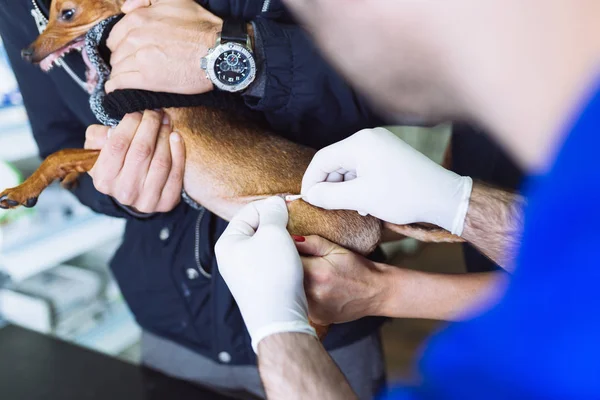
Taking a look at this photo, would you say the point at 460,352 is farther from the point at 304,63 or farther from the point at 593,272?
the point at 304,63

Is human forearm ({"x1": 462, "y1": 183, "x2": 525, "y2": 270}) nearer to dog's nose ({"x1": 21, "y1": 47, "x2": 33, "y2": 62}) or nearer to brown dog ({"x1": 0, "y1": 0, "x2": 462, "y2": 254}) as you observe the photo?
brown dog ({"x1": 0, "y1": 0, "x2": 462, "y2": 254})

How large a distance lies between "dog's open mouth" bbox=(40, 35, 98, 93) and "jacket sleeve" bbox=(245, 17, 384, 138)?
0.34 metres

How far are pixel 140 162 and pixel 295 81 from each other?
12.7 inches

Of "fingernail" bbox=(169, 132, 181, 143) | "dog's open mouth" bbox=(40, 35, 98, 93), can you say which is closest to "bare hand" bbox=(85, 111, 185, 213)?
"fingernail" bbox=(169, 132, 181, 143)

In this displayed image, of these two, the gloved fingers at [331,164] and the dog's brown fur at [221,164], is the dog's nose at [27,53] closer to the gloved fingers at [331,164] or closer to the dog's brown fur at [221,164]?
the dog's brown fur at [221,164]

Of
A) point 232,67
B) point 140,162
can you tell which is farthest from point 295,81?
point 140,162

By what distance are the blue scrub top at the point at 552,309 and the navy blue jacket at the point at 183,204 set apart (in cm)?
55

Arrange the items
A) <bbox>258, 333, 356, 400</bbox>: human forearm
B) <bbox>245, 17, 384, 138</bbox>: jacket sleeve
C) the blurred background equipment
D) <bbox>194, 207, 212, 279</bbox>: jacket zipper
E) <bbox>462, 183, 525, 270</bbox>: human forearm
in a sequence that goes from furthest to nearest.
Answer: the blurred background equipment < <bbox>194, 207, 212, 279</bbox>: jacket zipper < <bbox>245, 17, 384, 138</bbox>: jacket sleeve < <bbox>462, 183, 525, 270</bbox>: human forearm < <bbox>258, 333, 356, 400</bbox>: human forearm

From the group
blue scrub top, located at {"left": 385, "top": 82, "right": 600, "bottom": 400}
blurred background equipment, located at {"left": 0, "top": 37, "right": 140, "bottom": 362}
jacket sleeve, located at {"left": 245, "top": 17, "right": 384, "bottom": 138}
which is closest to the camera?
blue scrub top, located at {"left": 385, "top": 82, "right": 600, "bottom": 400}

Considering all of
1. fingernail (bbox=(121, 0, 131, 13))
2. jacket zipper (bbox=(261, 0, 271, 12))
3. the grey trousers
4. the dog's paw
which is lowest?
the grey trousers

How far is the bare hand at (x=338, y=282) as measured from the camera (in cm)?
79

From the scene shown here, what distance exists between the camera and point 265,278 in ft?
2.27

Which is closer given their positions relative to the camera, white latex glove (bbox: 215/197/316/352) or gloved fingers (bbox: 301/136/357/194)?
white latex glove (bbox: 215/197/316/352)

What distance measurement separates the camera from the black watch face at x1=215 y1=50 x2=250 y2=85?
0.83 metres
